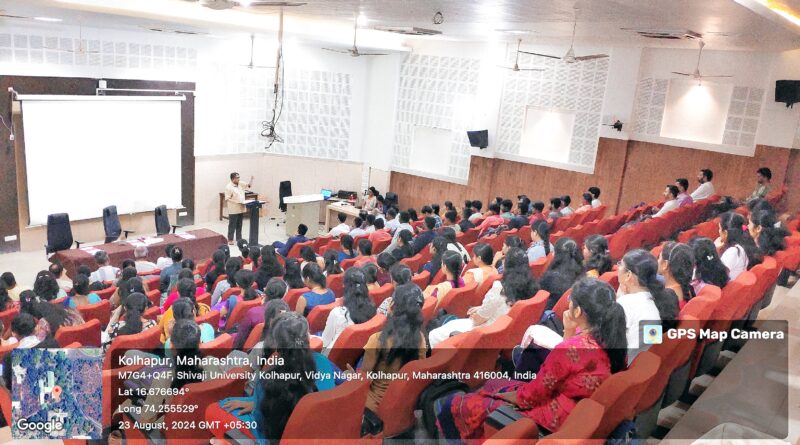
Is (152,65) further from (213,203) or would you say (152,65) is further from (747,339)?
(747,339)

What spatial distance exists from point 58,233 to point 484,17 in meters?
7.81

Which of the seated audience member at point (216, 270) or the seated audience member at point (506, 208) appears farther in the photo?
the seated audience member at point (506, 208)

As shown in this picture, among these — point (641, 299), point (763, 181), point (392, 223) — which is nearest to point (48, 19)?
point (392, 223)

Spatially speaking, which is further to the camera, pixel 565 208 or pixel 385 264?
pixel 565 208

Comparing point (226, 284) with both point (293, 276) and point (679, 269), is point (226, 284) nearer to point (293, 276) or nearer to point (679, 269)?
point (293, 276)

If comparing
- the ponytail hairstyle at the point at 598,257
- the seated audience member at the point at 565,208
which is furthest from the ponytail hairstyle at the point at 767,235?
the seated audience member at the point at 565,208

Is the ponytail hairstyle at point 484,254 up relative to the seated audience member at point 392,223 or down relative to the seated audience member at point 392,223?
up

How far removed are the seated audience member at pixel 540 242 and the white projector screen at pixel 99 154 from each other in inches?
335

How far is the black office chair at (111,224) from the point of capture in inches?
431

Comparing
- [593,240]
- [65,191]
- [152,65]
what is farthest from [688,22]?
[65,191]

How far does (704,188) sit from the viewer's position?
10.3m

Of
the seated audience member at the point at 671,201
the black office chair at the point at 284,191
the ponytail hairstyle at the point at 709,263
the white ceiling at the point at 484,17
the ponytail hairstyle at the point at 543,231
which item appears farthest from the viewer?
the black office chair at the point at 284,191

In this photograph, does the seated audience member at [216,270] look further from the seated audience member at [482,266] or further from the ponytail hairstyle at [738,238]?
the ponytail hairstyle at [738,238]

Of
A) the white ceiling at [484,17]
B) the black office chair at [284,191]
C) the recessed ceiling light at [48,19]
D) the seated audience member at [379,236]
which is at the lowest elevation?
the black office chair at [284,191]
